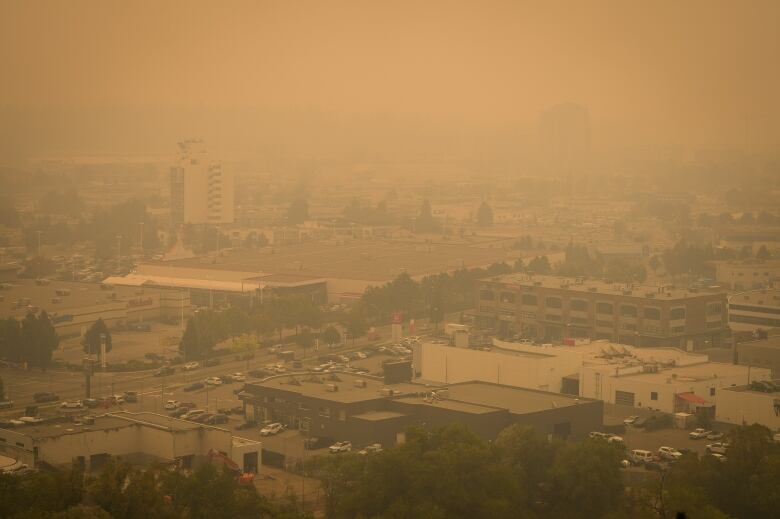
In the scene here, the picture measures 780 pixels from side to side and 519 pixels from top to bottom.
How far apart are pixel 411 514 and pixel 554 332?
19.8 feet

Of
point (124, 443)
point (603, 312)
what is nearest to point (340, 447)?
point (124, 443)

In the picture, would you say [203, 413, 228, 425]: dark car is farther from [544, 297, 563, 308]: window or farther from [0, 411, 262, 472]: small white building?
[544, 297, 563, 308]: window

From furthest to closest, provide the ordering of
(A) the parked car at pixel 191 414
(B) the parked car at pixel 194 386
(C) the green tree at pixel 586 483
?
(B) the parked car at pixel 194 386 < (A) the parked car at pixel 191 414 < (C) the green tree at pixel 586 483

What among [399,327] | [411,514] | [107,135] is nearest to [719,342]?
[399,327]

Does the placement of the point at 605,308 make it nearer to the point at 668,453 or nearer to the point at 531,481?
the point at 668,453

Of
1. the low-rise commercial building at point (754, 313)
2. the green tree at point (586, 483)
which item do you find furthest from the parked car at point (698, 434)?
the low-rise commercial building at point (754, 313)

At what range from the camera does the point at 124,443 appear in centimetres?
728

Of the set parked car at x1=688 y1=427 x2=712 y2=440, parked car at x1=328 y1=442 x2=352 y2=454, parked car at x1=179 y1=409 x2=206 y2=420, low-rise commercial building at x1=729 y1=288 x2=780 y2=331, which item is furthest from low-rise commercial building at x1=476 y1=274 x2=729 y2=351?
parked car at x1=328 y1=442 x2=352 y2=454

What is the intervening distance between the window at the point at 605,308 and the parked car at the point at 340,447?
4215mm

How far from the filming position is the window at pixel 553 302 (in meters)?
11.6

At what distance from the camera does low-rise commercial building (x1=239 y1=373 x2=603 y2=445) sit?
7.52 m

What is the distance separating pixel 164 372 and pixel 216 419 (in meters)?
1.70

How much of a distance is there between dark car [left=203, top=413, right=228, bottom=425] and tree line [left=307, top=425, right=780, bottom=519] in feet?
5.35

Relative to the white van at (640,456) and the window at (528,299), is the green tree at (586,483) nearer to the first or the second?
the white van at (640,456)
